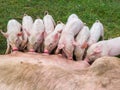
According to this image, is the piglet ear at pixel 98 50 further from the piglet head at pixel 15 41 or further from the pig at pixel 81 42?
the piglet head at pixel 15 41

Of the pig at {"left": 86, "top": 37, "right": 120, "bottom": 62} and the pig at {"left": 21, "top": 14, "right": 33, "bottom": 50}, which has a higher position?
the pig at {"left": 21, "top": 14, "right": 33, "bottom": 50}

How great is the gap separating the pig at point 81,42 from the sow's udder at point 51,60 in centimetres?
25

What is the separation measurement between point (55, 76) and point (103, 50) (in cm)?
143

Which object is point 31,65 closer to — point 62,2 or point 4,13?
point 4,13

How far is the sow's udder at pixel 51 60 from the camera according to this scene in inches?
229

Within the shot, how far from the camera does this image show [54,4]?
1205 centimetres

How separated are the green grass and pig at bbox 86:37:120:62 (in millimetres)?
3247

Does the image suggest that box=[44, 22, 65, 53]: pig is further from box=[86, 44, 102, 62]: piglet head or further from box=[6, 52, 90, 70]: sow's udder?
box=[86, 44, 102, 62]: piglet head

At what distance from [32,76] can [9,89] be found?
311 millimetres

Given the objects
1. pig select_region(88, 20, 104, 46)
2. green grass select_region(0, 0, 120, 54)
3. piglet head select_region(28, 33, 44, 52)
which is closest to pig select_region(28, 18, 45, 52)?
piglet head select_region(28, 33, 44, 52)

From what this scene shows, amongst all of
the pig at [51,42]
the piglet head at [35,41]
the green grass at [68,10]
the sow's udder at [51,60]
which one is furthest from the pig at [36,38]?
the green grass at [68,10]

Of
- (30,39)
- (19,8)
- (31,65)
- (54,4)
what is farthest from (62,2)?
(31,65)

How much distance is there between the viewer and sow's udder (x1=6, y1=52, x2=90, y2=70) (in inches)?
229

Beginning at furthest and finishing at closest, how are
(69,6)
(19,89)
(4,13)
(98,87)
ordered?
1. (69,6)
2. (4,13)
3. (19,89)
4. (98,87)
